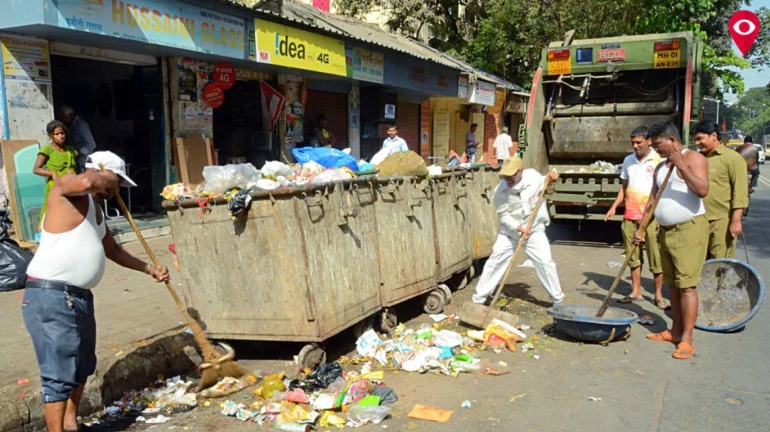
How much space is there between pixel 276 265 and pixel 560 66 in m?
7.31

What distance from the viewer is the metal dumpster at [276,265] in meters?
4.11

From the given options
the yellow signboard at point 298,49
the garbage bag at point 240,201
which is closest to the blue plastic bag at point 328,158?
the garbage bag at point 240,201

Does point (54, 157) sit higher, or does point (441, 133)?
point (441, 133)

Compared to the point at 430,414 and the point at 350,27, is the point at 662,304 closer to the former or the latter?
the point at 430,414

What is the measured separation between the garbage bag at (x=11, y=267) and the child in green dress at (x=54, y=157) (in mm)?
920

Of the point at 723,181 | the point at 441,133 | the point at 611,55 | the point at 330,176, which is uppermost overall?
the point at 611,55

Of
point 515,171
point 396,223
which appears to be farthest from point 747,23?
point 396,223

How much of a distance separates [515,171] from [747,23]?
1348 centimetres

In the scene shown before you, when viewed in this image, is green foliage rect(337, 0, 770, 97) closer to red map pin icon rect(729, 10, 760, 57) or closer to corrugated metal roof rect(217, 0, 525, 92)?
red map pin icon rect(729, 10, 760, 57)

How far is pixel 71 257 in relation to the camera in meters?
3.16

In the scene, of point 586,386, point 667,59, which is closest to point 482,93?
point 667,59

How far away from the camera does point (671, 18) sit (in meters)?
15.3

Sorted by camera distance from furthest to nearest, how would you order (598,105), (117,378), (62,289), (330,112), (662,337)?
(330,112), (598,105), (662,337), (117,378), (62,289)

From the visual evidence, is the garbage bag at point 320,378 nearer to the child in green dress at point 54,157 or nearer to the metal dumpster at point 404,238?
the metal dumpster at point 404,238
